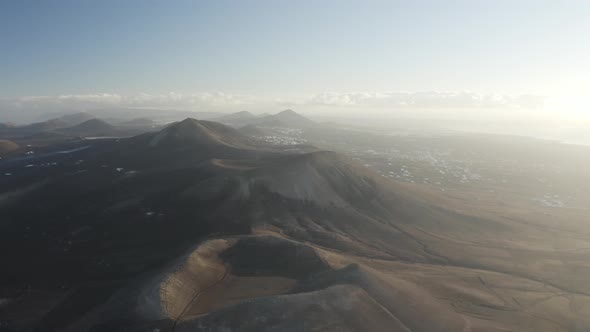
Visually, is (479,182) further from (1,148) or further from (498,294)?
(1,148)

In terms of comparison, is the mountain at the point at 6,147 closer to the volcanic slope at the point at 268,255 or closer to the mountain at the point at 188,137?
the volcanic slope at the point at 268,255

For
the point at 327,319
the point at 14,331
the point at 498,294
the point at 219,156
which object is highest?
the point at 219,156

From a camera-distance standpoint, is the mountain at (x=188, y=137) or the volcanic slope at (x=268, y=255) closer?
the volcanic slope at (x=268, y=255)

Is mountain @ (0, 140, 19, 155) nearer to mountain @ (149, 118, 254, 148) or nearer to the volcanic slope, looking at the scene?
the volcanic slope

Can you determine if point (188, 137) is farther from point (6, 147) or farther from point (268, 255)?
point (6, 147)

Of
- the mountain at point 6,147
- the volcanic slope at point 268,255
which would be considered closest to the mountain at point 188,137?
the volcanic slope at point 268,255

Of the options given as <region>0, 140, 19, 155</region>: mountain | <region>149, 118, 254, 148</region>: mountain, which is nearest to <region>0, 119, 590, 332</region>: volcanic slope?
<region>149, 118, 254, 148</region>: mountain

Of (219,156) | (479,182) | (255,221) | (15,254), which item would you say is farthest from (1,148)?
(479,182)

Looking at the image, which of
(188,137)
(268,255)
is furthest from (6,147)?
(268,255)
